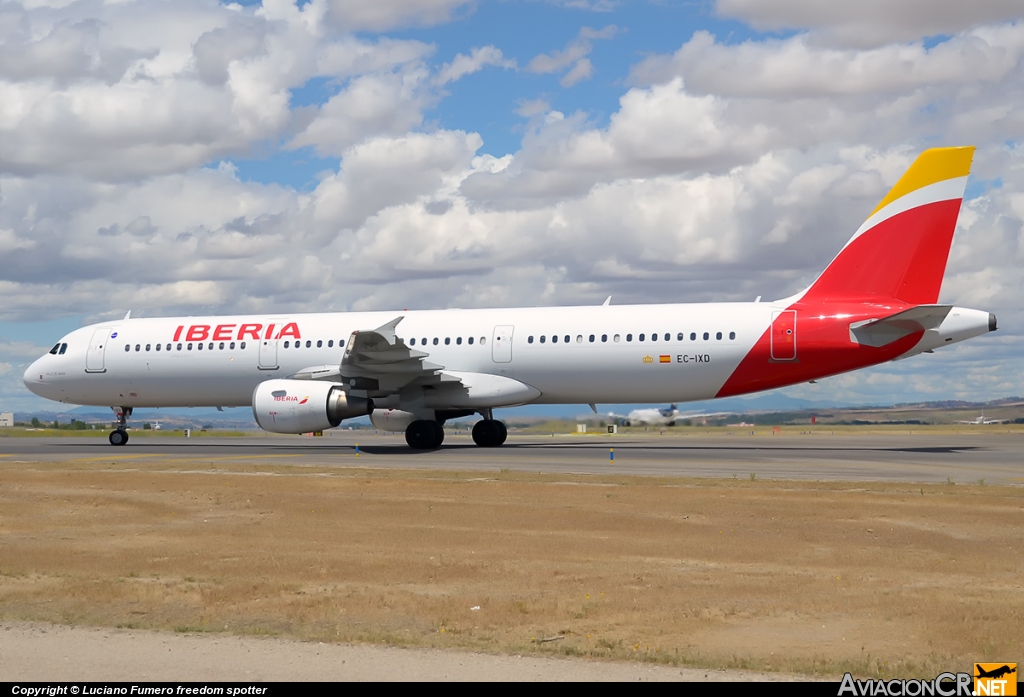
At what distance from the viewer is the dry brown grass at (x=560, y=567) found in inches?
291

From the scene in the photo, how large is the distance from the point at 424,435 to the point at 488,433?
9.10 ft

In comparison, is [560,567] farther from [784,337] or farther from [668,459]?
[784,337]

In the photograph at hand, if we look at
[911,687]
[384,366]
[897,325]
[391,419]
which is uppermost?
[897,325]

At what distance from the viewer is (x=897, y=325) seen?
26.4 meters

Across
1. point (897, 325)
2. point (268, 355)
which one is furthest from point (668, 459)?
point (268, 355)

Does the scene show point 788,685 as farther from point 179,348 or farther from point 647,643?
point 179,348

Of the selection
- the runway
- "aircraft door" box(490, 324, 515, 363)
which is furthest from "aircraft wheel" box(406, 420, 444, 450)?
"aircraft door" box(490, 324, 515, 363)

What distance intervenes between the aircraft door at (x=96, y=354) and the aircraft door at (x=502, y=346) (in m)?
13.7

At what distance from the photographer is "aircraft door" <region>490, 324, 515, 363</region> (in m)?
30.2

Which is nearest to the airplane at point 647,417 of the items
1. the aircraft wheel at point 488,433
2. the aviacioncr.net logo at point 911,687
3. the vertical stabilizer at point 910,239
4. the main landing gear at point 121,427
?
the aircraft wheel at point 488,433

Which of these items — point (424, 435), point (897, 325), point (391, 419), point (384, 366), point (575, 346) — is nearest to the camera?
point (897, 325)

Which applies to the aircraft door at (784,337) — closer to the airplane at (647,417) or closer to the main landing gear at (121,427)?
the airplane at (647,417)

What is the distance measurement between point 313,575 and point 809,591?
4.59 m

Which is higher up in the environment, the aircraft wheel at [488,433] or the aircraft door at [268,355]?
the aircraft door at [268,355]
